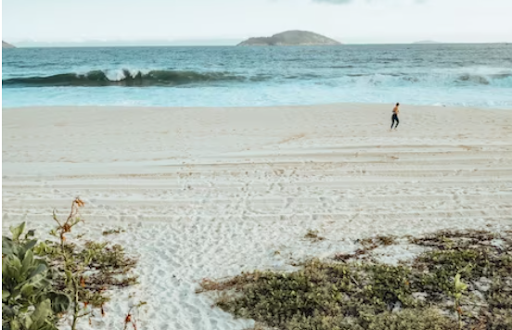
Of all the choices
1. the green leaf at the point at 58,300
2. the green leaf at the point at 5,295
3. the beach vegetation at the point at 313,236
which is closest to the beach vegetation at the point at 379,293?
the beach vegetation at the point at 313,236

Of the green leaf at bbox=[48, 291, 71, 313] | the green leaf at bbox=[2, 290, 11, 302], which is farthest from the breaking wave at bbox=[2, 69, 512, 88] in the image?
the green leaf at bbox=[2, 290, 11, 302]

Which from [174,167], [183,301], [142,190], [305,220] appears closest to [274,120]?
[174,167]

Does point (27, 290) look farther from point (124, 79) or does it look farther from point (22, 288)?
point (124, 79)

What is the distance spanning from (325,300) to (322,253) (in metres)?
1.27

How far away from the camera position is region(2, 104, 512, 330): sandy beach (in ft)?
18.3

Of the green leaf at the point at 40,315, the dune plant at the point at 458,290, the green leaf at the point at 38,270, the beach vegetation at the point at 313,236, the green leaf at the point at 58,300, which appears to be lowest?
the beach vegetation at the point at 313,236

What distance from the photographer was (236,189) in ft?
26.7

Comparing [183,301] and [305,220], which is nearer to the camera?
[183,301]

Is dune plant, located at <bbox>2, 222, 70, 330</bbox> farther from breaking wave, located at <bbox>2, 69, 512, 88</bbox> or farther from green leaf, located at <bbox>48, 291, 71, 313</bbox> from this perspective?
breaking wave, located at <bbox>2, 69, 512, 88</bbox>

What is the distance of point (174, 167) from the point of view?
9.49 meters

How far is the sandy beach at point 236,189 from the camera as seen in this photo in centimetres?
558

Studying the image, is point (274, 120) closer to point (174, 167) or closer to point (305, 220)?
point (174, 167)

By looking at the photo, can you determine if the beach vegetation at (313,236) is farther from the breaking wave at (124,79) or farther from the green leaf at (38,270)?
the breaking wave at (124,79)

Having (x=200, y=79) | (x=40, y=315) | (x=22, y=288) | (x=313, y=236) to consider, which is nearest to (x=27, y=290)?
(x=22, y=288)
